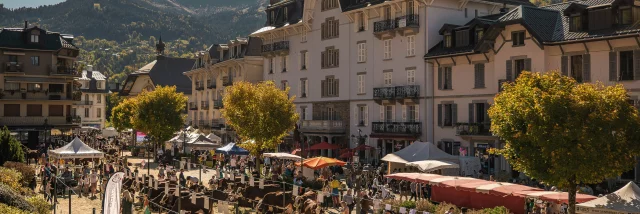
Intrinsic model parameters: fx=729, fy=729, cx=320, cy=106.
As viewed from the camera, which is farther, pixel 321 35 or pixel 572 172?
pixel 321 35

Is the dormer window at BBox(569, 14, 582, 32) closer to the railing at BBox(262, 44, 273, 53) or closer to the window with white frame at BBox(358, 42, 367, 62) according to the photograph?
the window with white frame at BBox(358, 42, 367, 62)

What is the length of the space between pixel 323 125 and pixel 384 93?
895 centimetres

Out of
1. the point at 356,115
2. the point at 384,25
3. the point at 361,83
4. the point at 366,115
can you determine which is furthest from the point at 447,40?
the point at 356,115

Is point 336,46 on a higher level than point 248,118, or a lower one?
higher

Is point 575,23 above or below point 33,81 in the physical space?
above

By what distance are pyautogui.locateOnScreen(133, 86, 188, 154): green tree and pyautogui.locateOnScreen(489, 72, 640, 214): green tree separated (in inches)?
1896

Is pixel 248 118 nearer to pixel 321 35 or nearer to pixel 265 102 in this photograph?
pixel 265 102

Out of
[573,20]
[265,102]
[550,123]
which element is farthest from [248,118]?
[550,123]

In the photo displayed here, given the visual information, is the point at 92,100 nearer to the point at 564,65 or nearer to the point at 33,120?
the point at 33,120

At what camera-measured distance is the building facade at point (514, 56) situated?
38.8 meters

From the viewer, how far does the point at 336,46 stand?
61.5 metres

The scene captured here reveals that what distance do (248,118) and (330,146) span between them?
354 inches

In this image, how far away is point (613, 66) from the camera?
3919 centimetres

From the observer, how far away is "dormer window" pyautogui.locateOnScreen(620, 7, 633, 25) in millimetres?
38281
